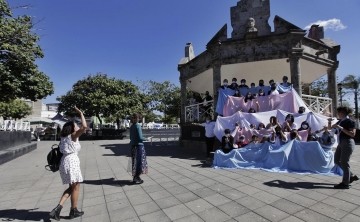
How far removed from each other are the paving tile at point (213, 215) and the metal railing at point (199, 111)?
8.71m

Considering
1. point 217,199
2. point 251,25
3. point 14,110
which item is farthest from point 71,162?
point 14,110

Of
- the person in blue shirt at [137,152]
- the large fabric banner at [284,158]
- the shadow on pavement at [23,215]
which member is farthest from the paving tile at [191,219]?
the large fabric banner at [284,158]

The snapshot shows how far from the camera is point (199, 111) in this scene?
46.2ft

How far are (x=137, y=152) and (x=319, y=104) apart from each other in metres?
9.52

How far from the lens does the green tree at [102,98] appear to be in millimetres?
31391

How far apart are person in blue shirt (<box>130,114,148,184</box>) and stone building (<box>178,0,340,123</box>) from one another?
6216 millimetres

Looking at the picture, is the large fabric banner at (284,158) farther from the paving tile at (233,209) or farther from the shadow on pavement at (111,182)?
the paving tile at (233,209)

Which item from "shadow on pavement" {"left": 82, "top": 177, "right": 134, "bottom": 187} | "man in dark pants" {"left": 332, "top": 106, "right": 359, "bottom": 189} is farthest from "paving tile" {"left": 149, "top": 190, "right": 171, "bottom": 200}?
"man in dark pants" {"left": 332, "top": 106, "right": 359, "bottom": 189}

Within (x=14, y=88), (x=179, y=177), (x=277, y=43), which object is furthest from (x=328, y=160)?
(x=14, y=88)

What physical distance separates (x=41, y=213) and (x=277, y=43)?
10.8 meters

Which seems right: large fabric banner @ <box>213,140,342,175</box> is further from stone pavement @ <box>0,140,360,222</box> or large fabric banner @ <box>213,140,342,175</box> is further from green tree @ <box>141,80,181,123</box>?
green tree @ <box>141,80,181,123</box>

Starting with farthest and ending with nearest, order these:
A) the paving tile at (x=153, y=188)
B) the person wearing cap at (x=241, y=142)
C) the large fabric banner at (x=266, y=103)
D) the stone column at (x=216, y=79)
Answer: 1. the stone column at (x=216, y=79)
2. the large fabric banner at (x=266, y=103)
3. the person wearing cap at (x=241, y=142)
4. the paving tile at (x=153, y=188)

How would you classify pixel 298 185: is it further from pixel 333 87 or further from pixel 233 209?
pixel 333 87

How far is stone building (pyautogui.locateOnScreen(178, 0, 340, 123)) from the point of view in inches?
450
